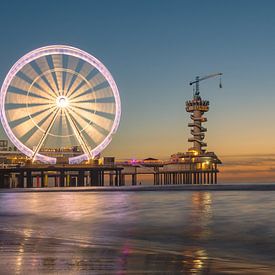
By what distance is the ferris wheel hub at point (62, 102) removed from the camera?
79.5 meters

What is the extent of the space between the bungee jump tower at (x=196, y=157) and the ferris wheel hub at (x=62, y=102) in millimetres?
73651

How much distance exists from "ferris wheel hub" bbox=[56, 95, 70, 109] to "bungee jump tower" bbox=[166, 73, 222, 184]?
73.7m

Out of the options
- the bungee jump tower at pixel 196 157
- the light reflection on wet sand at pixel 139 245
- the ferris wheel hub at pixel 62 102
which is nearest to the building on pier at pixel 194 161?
the bungee jump tower at pixel 196 157

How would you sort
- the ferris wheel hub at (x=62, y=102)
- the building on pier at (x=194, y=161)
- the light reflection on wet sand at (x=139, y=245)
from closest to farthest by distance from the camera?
the light reflection on wet sand at (x=139, y=245) < the ferris wheel hub at (x=62, y=102) < the building on pier at (x=194, y=161)

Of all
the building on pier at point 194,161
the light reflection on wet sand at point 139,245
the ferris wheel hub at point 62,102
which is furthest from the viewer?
the building on pier at point 194,161

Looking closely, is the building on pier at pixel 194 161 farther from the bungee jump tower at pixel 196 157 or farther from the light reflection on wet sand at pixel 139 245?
the light reflection on wet sand at pixel 139 245

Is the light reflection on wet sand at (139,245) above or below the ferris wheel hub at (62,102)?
below

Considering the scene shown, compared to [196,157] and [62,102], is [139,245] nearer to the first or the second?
[62,102]

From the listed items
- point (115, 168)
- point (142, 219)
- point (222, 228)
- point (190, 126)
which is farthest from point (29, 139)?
point (190, 126)

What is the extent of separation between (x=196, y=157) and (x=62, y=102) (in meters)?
78.8

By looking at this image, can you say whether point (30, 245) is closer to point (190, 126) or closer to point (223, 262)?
point (223, 262)

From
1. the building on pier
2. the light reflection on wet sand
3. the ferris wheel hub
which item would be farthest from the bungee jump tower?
the light reflection on wet sand

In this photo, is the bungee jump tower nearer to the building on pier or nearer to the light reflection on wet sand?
the building on pier

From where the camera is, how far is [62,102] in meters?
80.0
